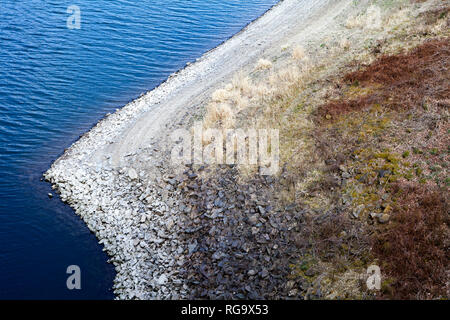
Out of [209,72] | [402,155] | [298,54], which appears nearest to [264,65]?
[298,54]

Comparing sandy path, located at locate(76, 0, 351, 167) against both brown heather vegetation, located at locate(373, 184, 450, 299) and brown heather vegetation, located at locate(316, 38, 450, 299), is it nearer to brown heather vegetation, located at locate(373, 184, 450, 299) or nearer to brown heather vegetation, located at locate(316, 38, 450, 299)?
brown heather vegetation, located at locate(316, 38, 450, 299)

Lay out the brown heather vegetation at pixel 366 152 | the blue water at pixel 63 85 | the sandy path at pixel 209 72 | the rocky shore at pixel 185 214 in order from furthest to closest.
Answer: the sandy path at pixel 209 72, the blue water at pixel 63 85, the rocky shore at pixel 185 214, the brown heather vegetation at pixel 366 152

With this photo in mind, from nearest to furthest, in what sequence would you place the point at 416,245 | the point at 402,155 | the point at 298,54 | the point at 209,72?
the point at 416,245 < the point at 402,155 < the point at 298,54 < the point at 209,72

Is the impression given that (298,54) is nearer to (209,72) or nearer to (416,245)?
(209,72)

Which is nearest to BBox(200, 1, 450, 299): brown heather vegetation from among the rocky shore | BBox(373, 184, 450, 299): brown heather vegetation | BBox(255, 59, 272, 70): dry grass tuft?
BBox(373, 184, 450, 299): brown heather vegetation

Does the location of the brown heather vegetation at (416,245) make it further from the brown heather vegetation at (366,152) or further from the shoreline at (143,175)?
the shoreline at (143,175)

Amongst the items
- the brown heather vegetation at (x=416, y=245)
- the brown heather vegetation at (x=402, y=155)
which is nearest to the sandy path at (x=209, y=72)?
the brown heather vegetation at (x=402, y=155)

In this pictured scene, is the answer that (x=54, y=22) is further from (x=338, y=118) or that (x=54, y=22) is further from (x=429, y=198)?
(x=429, y=198)
